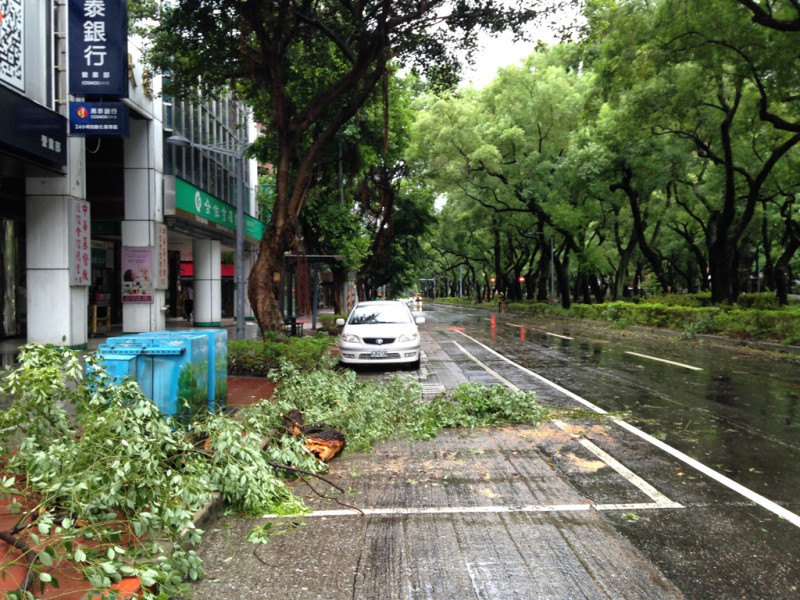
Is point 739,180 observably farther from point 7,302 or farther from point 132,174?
point 7,302

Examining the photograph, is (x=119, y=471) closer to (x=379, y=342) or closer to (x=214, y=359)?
(x=214, y=359)

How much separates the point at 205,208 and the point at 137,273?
4.58 metres

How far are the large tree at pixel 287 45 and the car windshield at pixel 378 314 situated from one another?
6.28ft

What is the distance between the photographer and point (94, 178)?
18.5 meters

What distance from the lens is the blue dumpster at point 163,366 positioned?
6227 mm

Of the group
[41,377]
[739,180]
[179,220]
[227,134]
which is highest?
[227,134]

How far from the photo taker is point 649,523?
4.44 m

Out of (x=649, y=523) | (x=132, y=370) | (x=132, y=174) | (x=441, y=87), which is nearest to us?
(x=649, y=523)

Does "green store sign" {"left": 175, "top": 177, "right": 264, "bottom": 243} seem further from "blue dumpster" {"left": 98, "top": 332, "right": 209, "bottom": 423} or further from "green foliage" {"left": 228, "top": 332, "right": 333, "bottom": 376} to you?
"blue dumpster" {"left": 98, "top": 332, "right": 209, "bottom": 423}

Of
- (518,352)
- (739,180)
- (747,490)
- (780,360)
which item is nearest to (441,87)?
(518,352)

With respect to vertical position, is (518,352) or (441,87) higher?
(441,87)

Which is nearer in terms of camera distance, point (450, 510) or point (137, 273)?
Answer: point (450, 510)

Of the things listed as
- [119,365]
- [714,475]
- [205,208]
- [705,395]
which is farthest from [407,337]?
[205,208]

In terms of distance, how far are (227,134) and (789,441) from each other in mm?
24761
